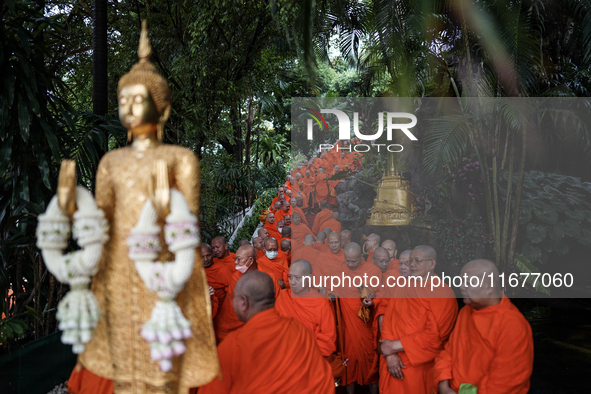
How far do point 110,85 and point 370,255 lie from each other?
6.41 metres

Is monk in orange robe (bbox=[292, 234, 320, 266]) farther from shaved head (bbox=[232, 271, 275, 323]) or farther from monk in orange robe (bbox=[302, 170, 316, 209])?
monk in orange robe (bbox=[302, 170, 316, 209])

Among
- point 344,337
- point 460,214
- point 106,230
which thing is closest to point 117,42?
point 344,337

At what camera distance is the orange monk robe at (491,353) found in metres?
2.90

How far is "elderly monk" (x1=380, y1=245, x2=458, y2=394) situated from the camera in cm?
374

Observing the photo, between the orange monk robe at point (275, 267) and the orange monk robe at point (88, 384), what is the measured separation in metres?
3.53

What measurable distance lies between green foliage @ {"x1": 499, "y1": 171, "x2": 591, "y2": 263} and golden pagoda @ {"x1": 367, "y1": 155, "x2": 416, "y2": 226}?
2415 mm

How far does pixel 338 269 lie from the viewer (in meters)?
5.93

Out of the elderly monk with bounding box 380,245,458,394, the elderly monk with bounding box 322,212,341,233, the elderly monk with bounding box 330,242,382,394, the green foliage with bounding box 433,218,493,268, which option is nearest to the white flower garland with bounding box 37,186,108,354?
the elderly monk with bounding box 380,245,458,394

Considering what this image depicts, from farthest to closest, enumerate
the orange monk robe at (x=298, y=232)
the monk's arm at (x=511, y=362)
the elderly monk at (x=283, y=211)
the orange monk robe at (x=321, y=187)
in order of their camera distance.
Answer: the orange monk robe at (x=321, y=187) → the elderly monk at (x=283, y=211) → the orange monk robe at (x=298, y=232) → the monk's arm at (x=511, y=362)

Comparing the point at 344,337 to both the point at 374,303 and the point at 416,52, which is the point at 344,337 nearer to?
the point at 374,303

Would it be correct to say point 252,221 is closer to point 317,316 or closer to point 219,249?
point 219,249

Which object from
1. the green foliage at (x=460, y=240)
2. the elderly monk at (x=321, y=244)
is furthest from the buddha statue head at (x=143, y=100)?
the green foliage at (x=460, y=240)

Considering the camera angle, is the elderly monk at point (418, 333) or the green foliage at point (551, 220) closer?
the elderly monk at point (418, 333)

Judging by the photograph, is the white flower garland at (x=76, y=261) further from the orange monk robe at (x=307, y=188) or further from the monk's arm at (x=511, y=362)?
the orange monk robe at (x=307, y=188)
